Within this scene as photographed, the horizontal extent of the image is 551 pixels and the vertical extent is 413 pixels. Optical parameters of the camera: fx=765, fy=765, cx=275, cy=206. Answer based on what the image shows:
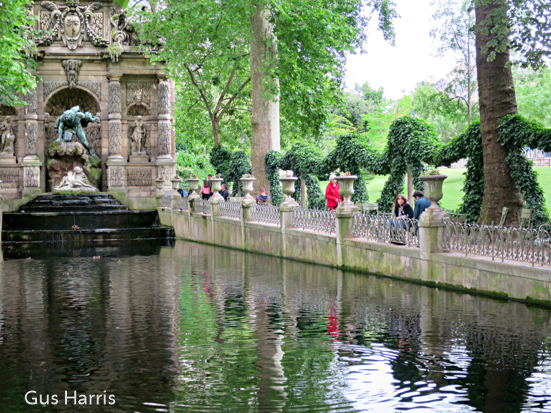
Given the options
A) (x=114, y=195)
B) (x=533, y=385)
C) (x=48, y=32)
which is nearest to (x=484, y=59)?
(x=533, y=385)

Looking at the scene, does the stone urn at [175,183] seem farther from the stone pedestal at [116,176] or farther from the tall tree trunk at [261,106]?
the tall tree trunk at [261,106]

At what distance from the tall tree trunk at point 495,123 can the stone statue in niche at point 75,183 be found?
19617mm

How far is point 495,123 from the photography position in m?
15.7

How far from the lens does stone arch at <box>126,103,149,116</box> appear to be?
3428 cm

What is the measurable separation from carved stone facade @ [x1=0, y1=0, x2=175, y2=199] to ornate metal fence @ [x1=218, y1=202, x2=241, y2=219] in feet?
33.8

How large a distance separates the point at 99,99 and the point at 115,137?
1960mm

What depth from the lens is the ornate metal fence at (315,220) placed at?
16328 millimetres

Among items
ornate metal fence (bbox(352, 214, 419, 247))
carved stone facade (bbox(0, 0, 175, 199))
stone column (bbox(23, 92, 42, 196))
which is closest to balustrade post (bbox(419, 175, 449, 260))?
ornate metal fence (bbox(352, 214, 419, 247))

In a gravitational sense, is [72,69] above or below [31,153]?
above

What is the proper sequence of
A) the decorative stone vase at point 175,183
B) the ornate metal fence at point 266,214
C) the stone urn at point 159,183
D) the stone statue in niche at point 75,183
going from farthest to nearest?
the stone urn at point 159,183 → the stone statue in niche at point 75,183 → the decorative stone vase at point 175,183 → the ornate metal fence at point 266,214

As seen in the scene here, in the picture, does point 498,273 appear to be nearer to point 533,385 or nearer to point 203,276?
point 533,385

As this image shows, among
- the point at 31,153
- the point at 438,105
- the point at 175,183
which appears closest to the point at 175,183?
the point at 175,183
